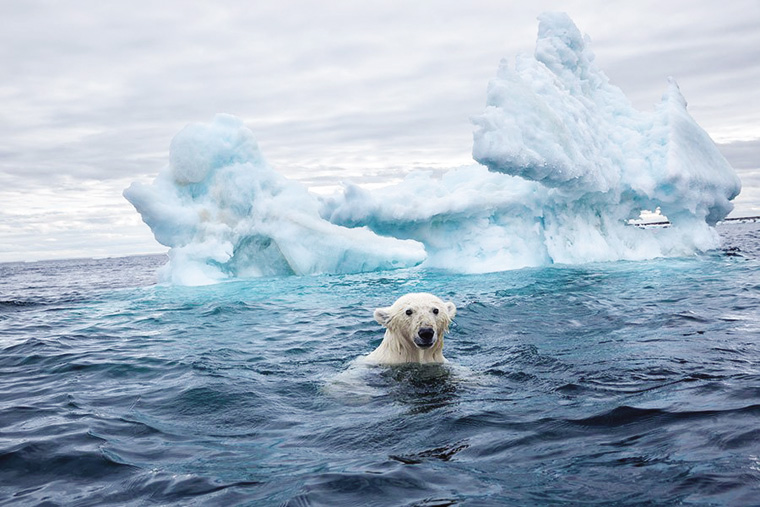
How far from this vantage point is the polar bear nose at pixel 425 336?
595cm

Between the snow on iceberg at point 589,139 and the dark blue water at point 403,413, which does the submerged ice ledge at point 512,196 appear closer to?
the snow on iceberg at point 589,139

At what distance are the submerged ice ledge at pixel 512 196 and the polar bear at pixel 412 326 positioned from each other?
9596mm

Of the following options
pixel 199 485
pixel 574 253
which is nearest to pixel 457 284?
pixel 574 253

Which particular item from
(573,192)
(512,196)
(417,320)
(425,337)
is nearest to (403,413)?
(425,337)

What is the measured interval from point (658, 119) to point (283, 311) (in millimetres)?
14541

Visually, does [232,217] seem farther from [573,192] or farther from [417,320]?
[417,320]

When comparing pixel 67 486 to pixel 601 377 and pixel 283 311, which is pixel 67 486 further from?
pixel 283 311

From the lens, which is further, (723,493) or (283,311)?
(283,311)

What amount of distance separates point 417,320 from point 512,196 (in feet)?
42.8

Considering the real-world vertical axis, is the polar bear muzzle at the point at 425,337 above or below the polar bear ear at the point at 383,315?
below

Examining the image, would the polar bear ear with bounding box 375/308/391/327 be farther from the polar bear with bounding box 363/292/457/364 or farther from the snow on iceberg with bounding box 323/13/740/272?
the snow on iceberg with bounding box 323/13/740/272

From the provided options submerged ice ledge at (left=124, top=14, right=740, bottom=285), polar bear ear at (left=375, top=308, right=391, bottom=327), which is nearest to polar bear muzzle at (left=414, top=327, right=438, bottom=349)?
polar bear ear at (left=375, top=308, right=391, bottom=327)

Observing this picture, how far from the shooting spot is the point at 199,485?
11.5 feet

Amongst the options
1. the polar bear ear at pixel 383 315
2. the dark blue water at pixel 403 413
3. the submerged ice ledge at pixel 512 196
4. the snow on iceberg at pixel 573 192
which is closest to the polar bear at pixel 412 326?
the polar bear ear at pixel 383 315
